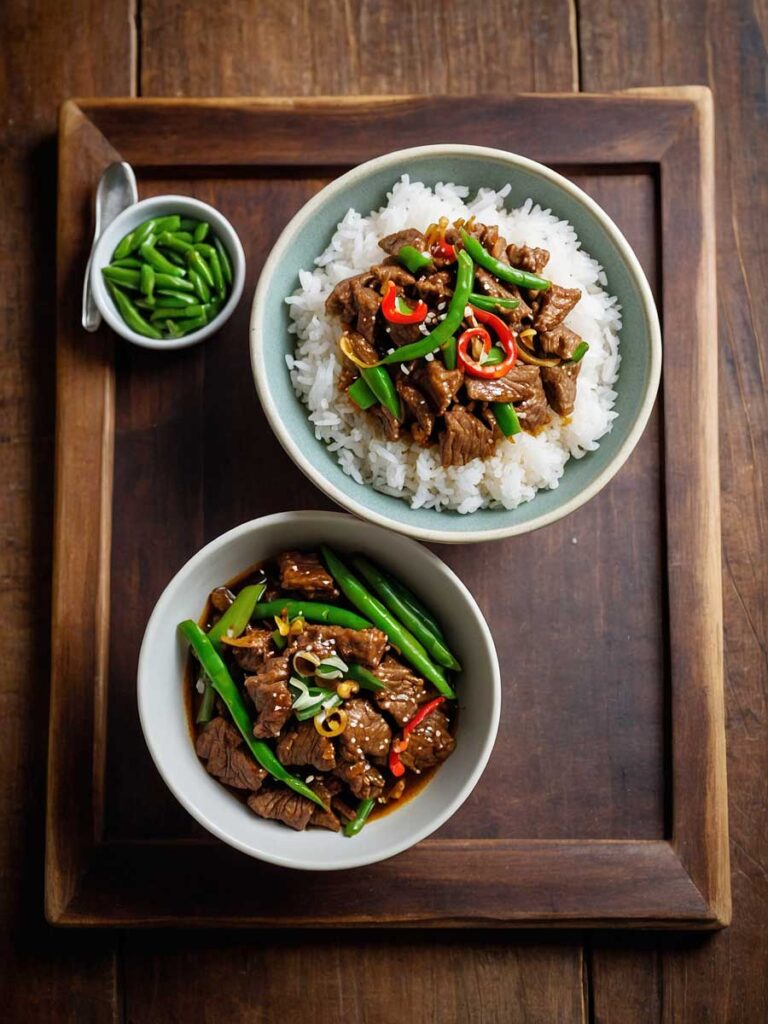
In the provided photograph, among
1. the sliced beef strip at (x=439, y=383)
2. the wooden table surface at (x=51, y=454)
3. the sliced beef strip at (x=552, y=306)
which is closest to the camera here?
the sliced beef strip at (x=439, y=383)

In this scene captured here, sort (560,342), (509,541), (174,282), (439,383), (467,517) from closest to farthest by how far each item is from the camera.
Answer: (439,383) → (560,342) → (467,517) → (174,282) → (509,541)

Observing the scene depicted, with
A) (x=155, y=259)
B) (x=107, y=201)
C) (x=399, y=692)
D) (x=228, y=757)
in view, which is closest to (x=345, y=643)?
(x=399, y=692)

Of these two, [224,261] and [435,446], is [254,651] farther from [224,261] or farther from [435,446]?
[224,261]

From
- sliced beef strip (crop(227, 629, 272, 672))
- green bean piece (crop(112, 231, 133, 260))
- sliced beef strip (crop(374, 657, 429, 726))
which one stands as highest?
green bean piece (crop(112, 231, 133, 260))

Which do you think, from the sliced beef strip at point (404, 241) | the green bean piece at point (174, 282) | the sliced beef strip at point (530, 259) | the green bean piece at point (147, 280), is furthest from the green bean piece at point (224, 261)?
the sliced beef strip at point (530, 259)

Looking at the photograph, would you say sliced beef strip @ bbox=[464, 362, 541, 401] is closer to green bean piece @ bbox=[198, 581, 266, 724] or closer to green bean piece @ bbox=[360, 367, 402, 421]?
green bean piece @ bbox=[360, 367, 402, 421]

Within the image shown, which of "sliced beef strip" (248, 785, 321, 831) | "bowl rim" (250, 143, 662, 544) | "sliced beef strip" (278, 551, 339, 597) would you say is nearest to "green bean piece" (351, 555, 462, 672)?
"sliced beef strip" (278, 551, 339, 597)

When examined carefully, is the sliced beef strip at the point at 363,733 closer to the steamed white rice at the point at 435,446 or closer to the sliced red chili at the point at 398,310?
the steamed white rice at the point at 435,446
